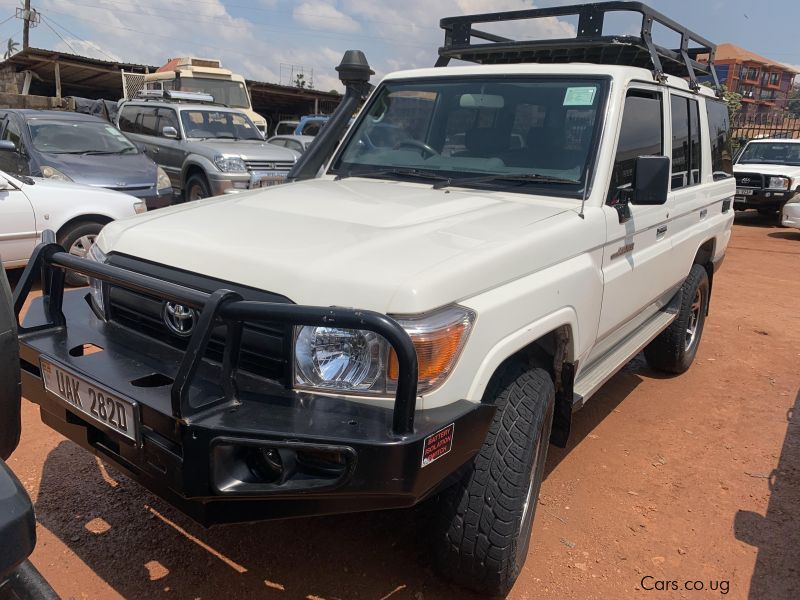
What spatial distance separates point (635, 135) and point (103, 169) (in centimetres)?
660

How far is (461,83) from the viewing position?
12.0 feet

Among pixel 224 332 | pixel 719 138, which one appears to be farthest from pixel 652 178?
pixel 719 138

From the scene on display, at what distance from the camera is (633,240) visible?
3.31 metres

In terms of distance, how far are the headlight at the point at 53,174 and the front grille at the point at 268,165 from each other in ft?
8.64

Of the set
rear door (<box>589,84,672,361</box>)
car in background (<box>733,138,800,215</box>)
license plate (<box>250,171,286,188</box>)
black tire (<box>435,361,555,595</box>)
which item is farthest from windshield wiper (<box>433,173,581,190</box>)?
car in background (<box>733,138,800,215</box>)

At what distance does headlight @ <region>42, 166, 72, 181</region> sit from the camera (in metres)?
7.46

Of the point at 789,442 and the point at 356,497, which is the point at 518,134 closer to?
the point at 356,497

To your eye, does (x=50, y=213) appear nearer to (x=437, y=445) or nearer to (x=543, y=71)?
(x=543, y=71)

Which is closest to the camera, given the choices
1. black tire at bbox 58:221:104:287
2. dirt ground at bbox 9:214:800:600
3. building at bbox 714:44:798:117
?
dirt ground at bbox 9:214:800:600

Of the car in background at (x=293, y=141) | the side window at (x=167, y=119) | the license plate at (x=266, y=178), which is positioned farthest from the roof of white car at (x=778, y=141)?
the side window at (x=167, y=119)

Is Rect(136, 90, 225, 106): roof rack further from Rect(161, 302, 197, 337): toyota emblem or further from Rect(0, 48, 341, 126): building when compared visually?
Rect(161, 302, 197, 337): toyota emblem

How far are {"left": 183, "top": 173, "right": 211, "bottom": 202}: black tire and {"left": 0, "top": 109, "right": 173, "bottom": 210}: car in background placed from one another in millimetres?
1095

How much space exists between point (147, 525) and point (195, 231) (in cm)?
133

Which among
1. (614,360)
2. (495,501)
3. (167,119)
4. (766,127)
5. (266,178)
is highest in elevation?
(766,127)
